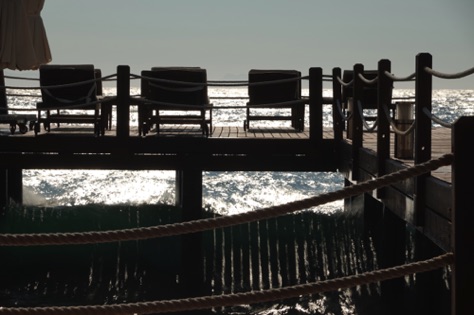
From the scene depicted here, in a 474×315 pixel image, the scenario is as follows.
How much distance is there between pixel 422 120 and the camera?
23.8 ft

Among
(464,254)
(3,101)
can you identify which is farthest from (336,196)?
(3,101)

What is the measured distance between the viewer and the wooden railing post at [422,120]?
721cm

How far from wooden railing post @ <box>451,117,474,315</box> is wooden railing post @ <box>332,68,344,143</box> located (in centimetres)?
867

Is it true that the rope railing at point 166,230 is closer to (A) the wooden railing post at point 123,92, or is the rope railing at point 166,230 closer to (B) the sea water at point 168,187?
(A) the wooden railing post at point 123,92

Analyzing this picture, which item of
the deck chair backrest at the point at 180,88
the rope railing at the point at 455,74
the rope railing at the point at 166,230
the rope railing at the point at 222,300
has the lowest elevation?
the rope railing at the point at 222,300

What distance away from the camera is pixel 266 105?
547 inches

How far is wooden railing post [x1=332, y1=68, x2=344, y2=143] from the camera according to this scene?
12.7 metres

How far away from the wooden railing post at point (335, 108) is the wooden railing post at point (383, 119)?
357 centimetres

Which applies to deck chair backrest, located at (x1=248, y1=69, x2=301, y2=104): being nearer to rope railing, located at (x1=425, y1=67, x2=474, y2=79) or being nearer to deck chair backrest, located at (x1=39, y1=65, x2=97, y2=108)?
deck chair backrest, located at (x1=39, y1=65, x2=97, y2=108)

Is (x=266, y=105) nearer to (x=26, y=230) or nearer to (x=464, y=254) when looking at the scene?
(x=26, y=230)

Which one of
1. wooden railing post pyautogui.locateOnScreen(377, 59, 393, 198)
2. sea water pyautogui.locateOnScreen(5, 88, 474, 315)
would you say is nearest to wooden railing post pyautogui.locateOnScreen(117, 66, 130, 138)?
wooden railing post pyautogui.locateOnScreen(377, 59, 393, 198)

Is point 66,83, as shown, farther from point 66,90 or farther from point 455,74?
point 455,74

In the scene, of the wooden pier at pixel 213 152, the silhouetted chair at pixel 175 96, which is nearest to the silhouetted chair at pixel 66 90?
the wooden pier at pixel 213 152

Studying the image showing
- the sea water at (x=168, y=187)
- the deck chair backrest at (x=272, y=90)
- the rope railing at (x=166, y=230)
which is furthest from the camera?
the sea water at (x=168, y=187)
